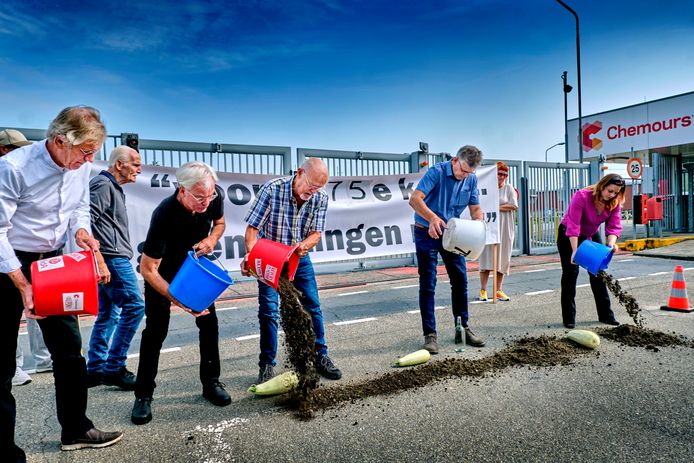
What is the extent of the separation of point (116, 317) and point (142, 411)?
1036 mm

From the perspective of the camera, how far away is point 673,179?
18.5 metres

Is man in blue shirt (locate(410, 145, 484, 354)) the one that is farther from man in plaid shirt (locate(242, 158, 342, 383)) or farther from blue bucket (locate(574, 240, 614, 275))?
blue bucket (locate(574, 240, 614, 275))

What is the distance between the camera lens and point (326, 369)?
3.79 m

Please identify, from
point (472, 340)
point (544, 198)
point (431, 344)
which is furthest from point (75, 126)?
point (544, 198)

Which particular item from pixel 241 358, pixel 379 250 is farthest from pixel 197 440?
pixel 379 250

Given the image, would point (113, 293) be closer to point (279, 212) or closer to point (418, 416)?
point (279, 212)

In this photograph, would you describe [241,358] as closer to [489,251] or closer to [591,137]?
[489,251]

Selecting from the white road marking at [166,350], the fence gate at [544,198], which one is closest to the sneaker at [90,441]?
the white road marking at [166,350]

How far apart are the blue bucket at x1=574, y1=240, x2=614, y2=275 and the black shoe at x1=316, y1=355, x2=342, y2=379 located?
114 inches

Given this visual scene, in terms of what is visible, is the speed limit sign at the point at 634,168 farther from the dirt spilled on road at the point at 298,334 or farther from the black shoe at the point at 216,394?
the black shoe at the point at 216,394

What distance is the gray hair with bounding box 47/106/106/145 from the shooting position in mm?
2342

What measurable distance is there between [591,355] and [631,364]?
330 mm

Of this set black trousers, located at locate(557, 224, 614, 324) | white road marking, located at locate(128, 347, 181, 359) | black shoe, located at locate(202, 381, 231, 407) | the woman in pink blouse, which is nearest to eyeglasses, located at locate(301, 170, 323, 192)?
black shoe, located at locate(202, 381, 231, 407)

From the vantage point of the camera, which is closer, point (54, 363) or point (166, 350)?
point (54, 363)
